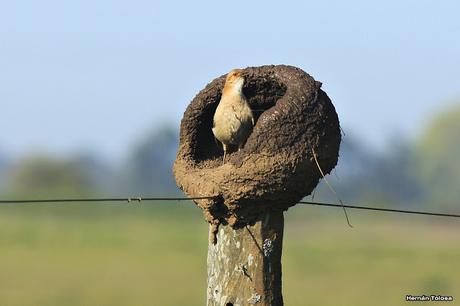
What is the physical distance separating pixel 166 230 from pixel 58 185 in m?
36.7

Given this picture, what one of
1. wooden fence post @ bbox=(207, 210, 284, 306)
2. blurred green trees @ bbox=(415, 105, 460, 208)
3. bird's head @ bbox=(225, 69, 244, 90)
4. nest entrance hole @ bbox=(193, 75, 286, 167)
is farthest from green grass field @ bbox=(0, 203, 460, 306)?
blurred green trees @ bbox=(415, 105, 460, 208)

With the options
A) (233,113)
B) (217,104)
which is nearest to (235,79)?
(233,113)

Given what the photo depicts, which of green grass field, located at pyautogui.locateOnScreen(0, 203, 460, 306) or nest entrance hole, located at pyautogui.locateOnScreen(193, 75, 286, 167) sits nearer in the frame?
nest entrance hole, located at pyautogui.locateOnScreen(193, 75, 286, 167)

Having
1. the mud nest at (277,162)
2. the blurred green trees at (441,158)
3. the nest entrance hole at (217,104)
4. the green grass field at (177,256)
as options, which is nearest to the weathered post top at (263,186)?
the mud nest at (277,162)

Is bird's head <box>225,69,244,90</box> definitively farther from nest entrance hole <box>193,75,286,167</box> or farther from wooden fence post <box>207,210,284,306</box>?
wooden fence post <box>207,210,284,306</box>

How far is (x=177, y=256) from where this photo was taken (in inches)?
1542

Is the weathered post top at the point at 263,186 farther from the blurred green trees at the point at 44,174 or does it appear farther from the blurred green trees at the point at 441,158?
the blurred green trees at the point at 441,158

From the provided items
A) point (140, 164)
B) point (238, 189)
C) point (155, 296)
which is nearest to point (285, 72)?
point (238, 189)

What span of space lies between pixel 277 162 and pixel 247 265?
73cm

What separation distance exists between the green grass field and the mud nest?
16.4 meters

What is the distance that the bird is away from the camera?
8898 mm

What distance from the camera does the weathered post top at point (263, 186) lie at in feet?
26.3

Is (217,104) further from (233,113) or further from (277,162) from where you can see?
(277,162)

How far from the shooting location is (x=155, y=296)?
2833cm
